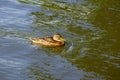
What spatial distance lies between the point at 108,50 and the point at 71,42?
1308 millimetres

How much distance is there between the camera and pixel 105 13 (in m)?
16.5

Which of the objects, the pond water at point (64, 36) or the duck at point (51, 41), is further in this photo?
the duck at point (51, 41)

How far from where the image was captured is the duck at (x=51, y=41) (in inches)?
485

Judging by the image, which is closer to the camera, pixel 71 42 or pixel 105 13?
pixel 71 42

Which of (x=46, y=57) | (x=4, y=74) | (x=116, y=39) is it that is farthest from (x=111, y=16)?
(x=4, y=74)

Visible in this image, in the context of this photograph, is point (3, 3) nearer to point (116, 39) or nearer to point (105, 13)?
point (105, 13)

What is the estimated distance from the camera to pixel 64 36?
1360cm

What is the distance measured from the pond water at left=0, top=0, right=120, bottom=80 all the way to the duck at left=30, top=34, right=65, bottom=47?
0.16 metres

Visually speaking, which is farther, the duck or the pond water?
the duck

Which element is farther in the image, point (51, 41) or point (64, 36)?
point (64, 36)

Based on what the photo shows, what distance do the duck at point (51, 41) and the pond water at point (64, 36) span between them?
16 centimetres

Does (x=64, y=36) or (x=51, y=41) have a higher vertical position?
(x=64, y=36)

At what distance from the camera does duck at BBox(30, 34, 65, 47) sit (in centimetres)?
1233

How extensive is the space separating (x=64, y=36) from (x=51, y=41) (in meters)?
1.15
